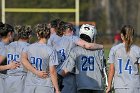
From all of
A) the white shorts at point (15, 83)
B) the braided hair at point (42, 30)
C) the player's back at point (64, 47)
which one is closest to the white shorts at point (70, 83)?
the player's back at point (64, 47)

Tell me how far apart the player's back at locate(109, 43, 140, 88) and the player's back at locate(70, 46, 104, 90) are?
35 centimetres

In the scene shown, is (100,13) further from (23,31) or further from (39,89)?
(39,89)

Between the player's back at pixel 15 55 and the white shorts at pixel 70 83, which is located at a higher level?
the player's back at pixel 15 55

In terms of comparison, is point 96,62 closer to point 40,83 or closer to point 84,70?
point 84,70

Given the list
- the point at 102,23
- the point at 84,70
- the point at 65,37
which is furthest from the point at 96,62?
the point at 102,23

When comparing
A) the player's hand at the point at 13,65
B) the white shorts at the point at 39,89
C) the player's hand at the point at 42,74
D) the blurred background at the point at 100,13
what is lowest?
the white shorts at the point at 39,89

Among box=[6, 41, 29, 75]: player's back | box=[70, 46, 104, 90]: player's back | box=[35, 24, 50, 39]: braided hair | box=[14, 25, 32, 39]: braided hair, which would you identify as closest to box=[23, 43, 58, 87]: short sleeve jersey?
box=[35, 24, 50, 39]: braided hair

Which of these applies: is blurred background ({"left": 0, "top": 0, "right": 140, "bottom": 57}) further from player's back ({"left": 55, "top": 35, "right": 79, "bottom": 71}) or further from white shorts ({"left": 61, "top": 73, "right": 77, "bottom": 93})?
white shorts ({"left": 61, "top": 73, "right": 77, "bottom": 93})

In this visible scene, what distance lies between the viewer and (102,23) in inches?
2442

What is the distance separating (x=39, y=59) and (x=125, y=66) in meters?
1.44

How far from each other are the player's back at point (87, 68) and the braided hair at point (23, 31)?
773 mm

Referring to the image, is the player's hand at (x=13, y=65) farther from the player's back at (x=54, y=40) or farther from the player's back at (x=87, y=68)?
the player's back at (x=54, y=40)

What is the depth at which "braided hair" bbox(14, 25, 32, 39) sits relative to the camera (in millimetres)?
10815

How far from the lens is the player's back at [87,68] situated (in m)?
10.8
